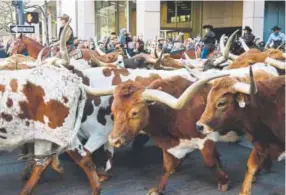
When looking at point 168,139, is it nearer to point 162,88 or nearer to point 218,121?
point 162,88

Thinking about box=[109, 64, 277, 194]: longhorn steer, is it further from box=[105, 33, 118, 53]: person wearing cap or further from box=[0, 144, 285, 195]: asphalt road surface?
box=[105, 33, 118, 53]: person wearing cap

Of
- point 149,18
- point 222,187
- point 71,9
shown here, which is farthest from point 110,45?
point 222,187

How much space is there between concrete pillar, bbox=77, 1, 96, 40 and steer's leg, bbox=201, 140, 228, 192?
1764 centimetres

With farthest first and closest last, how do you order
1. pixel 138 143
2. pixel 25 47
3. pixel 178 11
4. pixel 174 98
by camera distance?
pixel 178 11, pixel 25 47, pixel 138 143, pixel 174 98

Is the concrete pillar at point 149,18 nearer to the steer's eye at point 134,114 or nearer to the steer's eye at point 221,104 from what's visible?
the steer's eye at point 134,114

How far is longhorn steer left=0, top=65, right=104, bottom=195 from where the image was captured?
4.70 m

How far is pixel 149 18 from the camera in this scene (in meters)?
18.8

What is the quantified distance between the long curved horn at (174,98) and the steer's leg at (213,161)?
857 millimetres

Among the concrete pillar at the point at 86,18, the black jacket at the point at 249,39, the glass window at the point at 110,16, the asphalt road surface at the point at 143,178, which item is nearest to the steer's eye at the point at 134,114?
the asphalt road surface at the point at 143,178

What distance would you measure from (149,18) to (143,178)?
1375cm

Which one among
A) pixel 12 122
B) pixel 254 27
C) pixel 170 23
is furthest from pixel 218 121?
pixel 170 23

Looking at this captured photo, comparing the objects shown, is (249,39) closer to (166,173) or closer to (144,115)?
(166,173)

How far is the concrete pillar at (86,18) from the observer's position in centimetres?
2203

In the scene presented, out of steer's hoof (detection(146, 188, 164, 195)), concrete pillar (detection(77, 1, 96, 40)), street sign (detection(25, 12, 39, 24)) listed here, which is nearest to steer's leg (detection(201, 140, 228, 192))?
steer's hoof (detection(146, 188, 164, 195))
